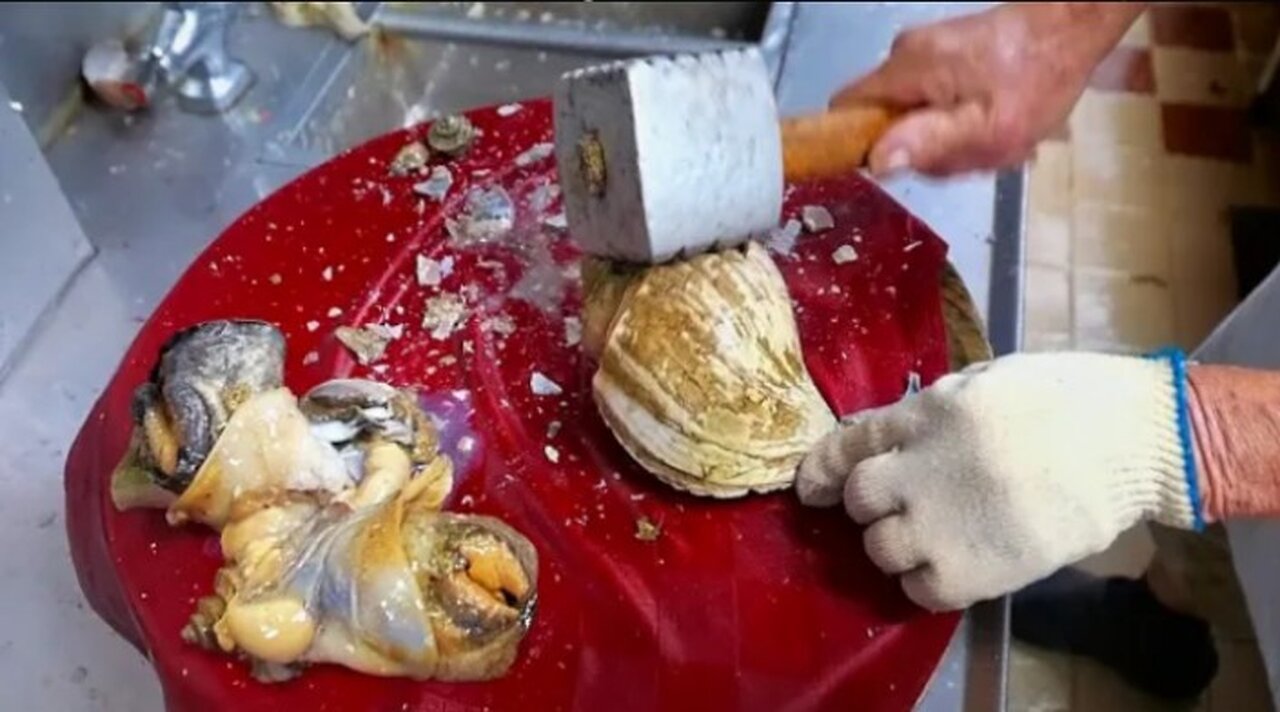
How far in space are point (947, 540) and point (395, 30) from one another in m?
0.64

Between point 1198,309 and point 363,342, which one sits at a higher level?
point 363,342

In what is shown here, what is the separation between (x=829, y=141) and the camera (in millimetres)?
708

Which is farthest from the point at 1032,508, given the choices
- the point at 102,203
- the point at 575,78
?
the point at 102,203

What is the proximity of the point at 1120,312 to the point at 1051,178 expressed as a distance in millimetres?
159

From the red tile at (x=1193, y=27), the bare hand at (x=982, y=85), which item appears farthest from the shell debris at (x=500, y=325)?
the red tile at (x=1193, y=27)

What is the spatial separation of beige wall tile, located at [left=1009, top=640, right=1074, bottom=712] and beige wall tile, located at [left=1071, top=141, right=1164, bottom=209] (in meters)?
0.47

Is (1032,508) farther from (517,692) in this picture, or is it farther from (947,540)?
(517,692)

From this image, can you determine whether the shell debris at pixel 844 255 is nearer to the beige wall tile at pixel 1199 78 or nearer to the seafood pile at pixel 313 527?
the seafood pile at pixel 313 527

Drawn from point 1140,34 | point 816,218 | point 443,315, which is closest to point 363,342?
point 443,315

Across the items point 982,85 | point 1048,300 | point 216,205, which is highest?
point 982,85

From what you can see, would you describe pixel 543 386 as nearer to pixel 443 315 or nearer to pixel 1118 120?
pixel 443 315

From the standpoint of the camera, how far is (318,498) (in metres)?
0.63

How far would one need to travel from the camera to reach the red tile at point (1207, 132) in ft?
4.40

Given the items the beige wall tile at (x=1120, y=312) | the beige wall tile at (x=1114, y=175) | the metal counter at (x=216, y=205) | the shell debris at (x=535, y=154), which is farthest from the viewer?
the beige wall tile at (x=1114, y=175)
